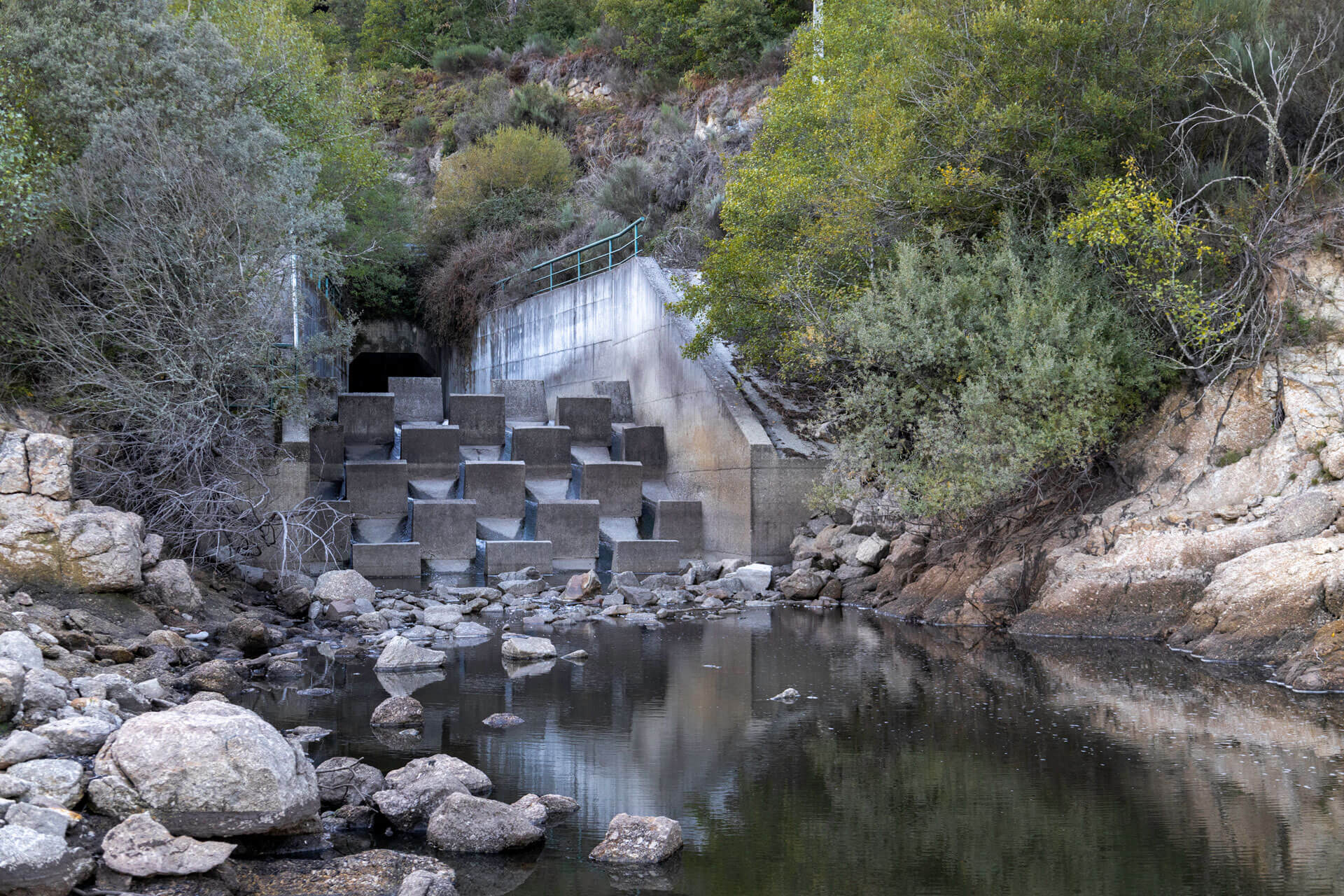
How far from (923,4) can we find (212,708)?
34.7ft

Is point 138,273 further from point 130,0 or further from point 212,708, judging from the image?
point 212,708

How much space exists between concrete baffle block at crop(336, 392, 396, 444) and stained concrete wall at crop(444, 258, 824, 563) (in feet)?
13.8

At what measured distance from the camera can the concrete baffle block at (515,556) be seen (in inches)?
584

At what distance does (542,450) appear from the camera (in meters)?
16.8

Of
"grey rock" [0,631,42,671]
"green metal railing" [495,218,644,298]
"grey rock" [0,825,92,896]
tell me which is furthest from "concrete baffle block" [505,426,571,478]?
"grey rock" [0,825,92,896]

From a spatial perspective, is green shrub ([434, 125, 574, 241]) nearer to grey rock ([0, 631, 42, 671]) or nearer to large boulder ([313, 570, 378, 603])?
large boulder ([313, 570, 378, 603])

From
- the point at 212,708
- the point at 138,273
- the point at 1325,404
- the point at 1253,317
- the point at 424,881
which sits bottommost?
the point at 424,881

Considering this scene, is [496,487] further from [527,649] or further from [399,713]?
[399,713]

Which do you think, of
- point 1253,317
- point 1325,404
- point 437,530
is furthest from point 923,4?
point 437,530

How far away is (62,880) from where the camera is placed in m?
3.86

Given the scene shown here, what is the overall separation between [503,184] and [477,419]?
1076 cm

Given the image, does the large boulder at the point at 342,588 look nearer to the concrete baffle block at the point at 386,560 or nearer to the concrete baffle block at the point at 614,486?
the concrete baffle block at the point at 386,560

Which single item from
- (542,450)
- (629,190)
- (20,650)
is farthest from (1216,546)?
(629,190)

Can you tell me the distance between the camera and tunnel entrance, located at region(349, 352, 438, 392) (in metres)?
29.8
